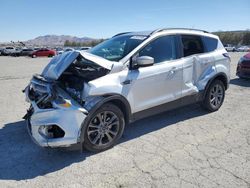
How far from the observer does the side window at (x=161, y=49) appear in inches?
188

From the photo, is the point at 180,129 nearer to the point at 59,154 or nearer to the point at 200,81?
the point at 200,81

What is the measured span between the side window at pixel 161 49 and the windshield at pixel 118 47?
197mm

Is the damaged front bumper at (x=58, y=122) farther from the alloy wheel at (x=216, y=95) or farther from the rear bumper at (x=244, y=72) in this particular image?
the rear bumper at (x=244, y=72)

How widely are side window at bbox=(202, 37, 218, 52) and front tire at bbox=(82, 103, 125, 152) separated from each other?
9.66 feet

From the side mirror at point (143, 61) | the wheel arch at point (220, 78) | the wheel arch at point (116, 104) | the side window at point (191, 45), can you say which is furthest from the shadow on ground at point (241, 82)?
the wheel arch at point (116, 104)

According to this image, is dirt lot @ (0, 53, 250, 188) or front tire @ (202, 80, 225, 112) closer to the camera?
dirt lot @ (0, 53, 250, 188)

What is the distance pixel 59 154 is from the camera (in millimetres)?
4098

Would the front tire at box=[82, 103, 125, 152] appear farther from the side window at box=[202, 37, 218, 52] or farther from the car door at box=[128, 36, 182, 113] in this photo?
the side window at box=[202, 37, 218, 52]

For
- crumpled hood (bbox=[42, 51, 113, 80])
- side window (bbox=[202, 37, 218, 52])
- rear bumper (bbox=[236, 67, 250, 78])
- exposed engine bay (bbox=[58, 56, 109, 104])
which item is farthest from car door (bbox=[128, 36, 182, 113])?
rear bumper (bbox=[236, 67, 250, 78])

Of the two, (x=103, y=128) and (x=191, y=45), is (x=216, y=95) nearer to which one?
(x=191, y=45)

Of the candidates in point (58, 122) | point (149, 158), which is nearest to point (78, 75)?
point (58, 122)

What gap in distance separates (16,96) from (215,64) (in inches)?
230

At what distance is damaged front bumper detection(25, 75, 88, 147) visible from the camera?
12.0 feet

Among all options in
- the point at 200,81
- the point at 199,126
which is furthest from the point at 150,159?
the point at 200,81
